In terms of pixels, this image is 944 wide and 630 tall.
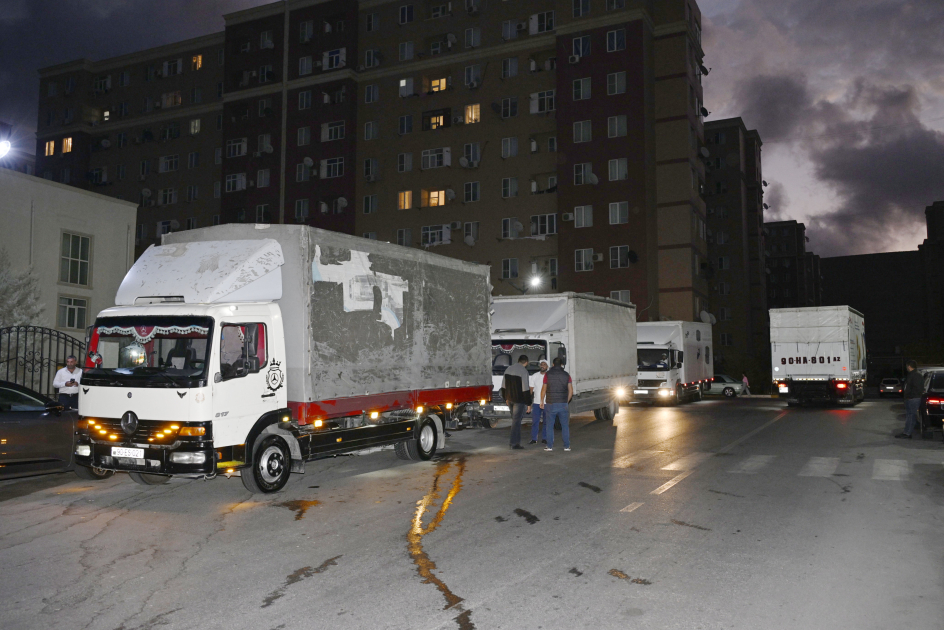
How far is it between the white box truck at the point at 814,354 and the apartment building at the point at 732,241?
34840 millimetres

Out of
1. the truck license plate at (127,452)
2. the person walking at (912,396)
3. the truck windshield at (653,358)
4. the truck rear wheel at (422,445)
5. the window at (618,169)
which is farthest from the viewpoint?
the window at (618,169)

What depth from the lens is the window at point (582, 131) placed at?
44188 mm

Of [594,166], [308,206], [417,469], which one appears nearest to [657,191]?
[594,166]

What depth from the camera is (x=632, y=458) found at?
13453 millimetres

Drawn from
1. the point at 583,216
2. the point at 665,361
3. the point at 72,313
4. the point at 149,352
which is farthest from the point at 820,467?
the point at 583,216

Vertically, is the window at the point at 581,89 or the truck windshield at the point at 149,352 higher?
the window at the point at 581,89

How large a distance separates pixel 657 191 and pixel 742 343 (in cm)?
2434

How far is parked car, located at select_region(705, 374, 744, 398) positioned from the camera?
4066cm

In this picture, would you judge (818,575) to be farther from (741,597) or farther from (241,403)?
(241,403)

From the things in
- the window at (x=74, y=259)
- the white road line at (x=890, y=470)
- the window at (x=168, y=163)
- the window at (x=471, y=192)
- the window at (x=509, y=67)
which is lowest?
the white road line at (x=890, y=470)

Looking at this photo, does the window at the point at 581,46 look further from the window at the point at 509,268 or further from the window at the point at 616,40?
the window at the point at 509,268

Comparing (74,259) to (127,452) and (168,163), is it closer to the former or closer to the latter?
(127,452)

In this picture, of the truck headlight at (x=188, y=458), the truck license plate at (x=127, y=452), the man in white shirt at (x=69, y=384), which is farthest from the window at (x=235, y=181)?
the truck headlight at (x=188, y=458)

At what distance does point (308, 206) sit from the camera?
51469 mm
